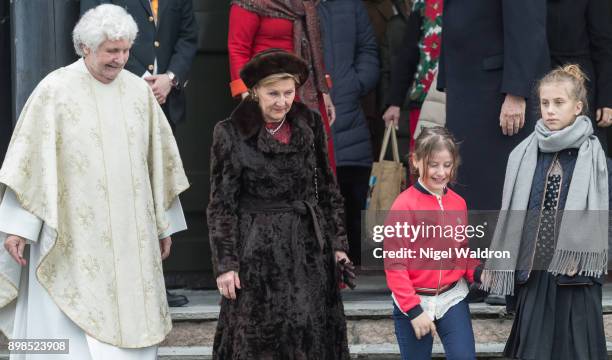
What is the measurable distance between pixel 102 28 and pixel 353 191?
2394mm

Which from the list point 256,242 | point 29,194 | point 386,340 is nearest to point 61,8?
point 29,194

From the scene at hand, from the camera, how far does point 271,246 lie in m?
5.22

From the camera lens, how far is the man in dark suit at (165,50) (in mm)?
6379

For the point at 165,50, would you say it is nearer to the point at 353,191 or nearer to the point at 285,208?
the point at 353,191

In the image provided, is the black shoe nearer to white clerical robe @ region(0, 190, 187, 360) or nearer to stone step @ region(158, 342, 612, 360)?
stone step @ region(158, 342, 612, 360)

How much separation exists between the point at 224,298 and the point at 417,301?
2.56 feet

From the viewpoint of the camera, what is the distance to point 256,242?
522 centimetres

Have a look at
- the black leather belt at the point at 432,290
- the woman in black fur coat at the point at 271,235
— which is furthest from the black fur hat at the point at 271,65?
the black leather belt at the point at 432,290

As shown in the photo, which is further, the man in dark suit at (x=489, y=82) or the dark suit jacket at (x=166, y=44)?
the dark suit jacket at (x=166, y=44)

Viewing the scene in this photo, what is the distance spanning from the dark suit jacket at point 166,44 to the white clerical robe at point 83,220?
3.08 feet

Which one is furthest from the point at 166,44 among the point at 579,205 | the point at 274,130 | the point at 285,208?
the point at 579,205

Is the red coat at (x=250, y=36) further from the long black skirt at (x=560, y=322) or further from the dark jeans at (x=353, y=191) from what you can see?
the long black skirt at (x=560, y=322)

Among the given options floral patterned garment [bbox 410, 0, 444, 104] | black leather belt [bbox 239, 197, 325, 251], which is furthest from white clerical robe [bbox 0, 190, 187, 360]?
floral patterned garment [bbox 410, 0, 444, 104]

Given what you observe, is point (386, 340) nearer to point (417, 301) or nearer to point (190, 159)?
point (417, 301)
